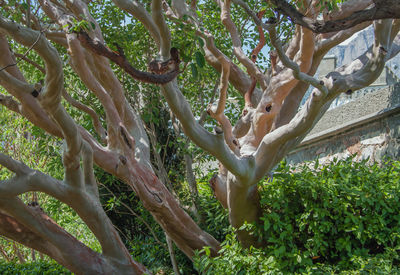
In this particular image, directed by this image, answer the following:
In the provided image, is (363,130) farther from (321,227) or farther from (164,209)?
(164,209)

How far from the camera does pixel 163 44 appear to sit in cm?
401

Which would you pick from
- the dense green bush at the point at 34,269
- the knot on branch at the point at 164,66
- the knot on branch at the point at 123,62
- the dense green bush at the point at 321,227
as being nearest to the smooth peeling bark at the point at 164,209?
the dense green bush at the point at 321,227

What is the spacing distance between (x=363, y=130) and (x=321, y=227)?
2.91 m

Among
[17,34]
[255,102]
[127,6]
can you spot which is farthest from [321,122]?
[17,34]

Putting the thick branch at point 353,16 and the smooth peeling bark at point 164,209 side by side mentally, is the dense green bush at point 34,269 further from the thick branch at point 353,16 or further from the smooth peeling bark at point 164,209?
the thick branch at point 353,16

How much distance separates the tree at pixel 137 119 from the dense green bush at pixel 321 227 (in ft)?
0.99

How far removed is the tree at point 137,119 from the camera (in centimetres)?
379

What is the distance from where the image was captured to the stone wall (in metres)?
6.85

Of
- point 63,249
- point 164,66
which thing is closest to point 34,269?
point 63,249

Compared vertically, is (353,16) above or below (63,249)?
above

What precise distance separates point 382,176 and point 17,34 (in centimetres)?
424

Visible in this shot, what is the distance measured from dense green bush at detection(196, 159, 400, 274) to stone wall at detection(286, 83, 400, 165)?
1214 millimetres

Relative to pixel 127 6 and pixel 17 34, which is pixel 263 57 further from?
pixel 17 34

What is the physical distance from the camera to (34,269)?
643cm
